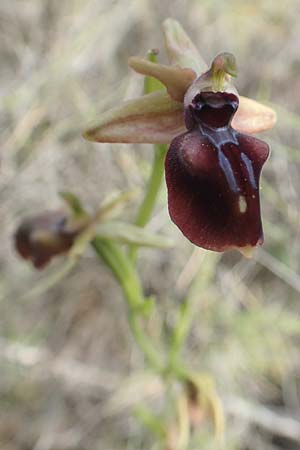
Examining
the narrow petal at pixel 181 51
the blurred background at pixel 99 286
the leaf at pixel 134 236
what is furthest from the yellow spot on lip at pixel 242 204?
the blurred background at pixel 99 286

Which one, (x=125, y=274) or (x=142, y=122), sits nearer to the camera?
(x=142, y=122)

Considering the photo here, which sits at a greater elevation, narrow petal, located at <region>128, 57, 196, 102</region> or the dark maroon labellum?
narrow petal, located at <region>128, 57, 196, 102</region>

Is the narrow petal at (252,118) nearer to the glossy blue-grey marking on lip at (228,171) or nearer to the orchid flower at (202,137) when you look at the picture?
the orchid flower at (202,137)

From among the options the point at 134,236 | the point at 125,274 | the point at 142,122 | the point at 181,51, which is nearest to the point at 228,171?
the point at 142,122

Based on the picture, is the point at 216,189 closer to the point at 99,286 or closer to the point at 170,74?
the point at 170,74

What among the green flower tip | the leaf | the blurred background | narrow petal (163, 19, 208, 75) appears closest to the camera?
the green flower tip

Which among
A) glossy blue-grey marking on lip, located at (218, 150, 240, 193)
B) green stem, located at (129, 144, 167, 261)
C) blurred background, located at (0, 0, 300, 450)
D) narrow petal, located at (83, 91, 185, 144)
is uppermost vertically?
narrow petal, located at (83, 91, 185, 144)

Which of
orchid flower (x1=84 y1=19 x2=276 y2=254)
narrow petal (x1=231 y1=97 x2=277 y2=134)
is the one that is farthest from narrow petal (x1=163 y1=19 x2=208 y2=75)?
narrow petal (x1=231 y1=97 x2=277 y2=134)

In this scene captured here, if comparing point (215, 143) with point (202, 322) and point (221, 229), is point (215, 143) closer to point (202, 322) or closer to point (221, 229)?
point (221, 229)

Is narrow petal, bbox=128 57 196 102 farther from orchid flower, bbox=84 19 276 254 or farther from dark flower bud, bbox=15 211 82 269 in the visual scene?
dark flower bud, bbox=15 211 82 269
